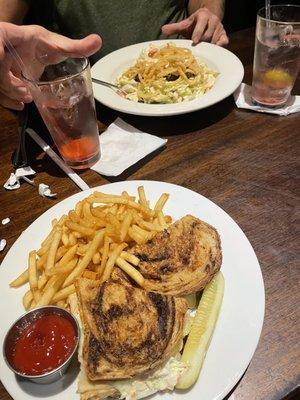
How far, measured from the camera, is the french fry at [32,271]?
1.48m

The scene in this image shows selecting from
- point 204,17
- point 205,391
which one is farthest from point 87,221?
point 204,17

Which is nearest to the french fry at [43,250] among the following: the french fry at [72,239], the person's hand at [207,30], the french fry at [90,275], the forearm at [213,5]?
the french fry at [72,239]

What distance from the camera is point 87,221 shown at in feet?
5.34

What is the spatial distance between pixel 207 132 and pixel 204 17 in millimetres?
1374

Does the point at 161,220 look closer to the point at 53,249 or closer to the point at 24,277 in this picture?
the point at 53,249

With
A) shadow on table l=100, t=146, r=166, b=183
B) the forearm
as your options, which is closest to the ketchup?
shadow on table l=100, t=146, r=166, b=183

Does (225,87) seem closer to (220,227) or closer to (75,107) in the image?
(75,107)

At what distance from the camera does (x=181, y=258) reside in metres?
1.49

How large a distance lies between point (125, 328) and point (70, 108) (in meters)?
1.29

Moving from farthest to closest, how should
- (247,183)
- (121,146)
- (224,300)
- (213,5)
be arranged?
(213,5) → (121,146) → (247,183) → (224,300)

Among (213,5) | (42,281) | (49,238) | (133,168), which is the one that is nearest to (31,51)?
(133,168)

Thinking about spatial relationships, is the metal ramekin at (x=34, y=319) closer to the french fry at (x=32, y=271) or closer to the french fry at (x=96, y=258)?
the french fry at (x=32, y=271)

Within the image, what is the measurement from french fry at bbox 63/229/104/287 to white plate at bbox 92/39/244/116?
3.52 ft

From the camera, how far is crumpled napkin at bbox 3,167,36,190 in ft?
6.97
